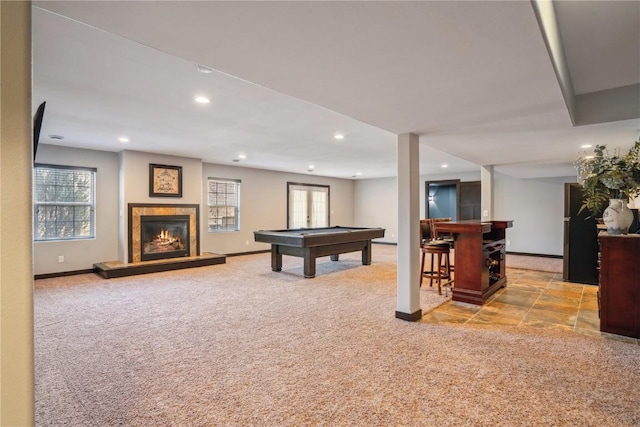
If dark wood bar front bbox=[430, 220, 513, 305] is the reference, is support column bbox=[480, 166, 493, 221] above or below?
above

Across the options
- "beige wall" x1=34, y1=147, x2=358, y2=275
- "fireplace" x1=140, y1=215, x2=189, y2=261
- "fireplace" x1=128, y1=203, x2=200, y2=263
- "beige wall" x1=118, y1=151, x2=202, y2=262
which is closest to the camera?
"beige wall" x1=34, y1=147, x2=358, y2=275

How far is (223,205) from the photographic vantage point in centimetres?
838

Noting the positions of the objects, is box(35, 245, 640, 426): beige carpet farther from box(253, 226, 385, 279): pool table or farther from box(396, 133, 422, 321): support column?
box(253, 226, 385, 279): pool table

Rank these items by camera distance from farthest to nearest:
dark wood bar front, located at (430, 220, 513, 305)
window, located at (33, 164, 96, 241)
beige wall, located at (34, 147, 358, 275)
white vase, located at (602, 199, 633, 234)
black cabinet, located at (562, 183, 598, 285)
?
beige wall, located at (34, 147, 358, 275) → window, located at (33, 164, 96, 241) → black cabinet, located at (562, 183, 598, 285) → dark wood bar front, located at (430, 220, 513, 305) → white vase, located at (602, 199, 633, 234)

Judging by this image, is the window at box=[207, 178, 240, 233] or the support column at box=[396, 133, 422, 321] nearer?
the support column at box=[396, 133, 422, 321]

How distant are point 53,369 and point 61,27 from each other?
95.6 inches

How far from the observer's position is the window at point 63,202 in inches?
225

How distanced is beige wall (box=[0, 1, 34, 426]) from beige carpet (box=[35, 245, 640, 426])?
110cm

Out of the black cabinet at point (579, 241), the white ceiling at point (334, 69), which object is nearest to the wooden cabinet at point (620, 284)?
the white ceiling at point (334, 69)

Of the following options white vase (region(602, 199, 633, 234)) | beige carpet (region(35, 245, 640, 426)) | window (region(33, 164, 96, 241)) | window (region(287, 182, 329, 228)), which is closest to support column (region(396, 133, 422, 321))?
beige carpet (region(35, 245, 640, 426))

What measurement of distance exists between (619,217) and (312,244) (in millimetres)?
3972

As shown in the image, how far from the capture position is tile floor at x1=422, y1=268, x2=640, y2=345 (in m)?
3.52

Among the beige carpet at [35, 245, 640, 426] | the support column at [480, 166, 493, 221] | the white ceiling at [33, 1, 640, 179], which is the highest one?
the white ceiling at [33, 1, 640, 179]

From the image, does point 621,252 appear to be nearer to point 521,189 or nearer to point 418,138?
point 418,138
